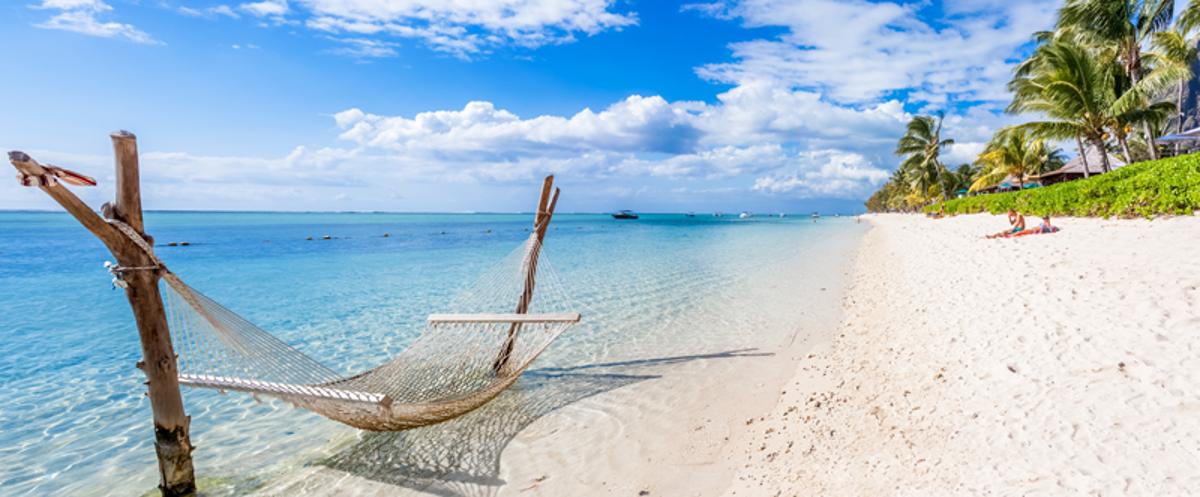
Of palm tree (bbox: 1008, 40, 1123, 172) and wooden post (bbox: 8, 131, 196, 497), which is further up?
palm tree (bbox: 1008, 40, 1123, 172)

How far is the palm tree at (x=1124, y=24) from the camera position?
1549 cm

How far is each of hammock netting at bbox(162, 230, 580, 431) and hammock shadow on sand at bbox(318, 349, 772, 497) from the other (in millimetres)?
270

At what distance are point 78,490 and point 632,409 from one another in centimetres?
425

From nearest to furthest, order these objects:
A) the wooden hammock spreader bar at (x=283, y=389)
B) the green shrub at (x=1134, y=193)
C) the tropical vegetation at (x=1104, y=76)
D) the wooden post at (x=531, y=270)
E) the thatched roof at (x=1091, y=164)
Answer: the wooden hammock spreader bar at (x=283, y=389)
the wooden post at (x=531, y=270)
the green shrub at (x=1134, y=193)
the tropical vegetation at (x=1104, y=76)
the thatched roof at (x=1091, y=164)

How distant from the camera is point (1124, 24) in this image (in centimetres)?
1541

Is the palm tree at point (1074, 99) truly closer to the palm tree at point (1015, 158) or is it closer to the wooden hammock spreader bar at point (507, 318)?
the palm tree at point (1015, 158)

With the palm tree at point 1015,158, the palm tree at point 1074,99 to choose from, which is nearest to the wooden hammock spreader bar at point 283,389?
the palm tree at point 1074,99

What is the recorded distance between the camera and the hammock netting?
10.7ft

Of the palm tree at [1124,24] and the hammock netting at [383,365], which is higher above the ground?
the palm tree at [1124,24]

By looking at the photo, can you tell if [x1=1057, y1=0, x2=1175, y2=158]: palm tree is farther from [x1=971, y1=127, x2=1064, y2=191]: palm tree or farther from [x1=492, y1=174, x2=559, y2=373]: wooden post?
[x1=492, y1=174, x2=559, y2=373]: wooden post

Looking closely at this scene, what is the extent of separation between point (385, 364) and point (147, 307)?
1865mm

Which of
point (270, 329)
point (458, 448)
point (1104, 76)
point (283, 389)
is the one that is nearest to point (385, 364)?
point (458, 448)

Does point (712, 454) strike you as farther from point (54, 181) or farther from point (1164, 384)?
point (54, 181)

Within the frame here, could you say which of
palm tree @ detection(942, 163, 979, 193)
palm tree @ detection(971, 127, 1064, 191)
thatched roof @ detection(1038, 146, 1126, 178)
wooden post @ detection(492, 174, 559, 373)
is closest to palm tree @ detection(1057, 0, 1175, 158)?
thatched roof @ detection(1038, 146, 1126, 178)
